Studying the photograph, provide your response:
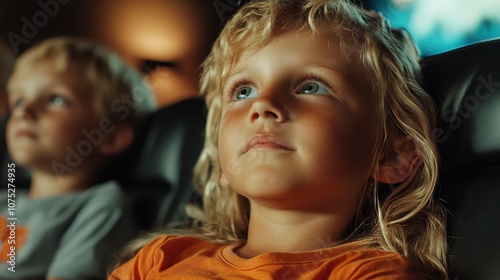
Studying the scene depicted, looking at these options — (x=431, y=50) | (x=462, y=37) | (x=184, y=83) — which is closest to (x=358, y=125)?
(x=431, y=50)

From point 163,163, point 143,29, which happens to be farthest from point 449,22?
point 143,29

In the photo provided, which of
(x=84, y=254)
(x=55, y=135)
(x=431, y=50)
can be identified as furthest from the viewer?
(x=431, y=50)

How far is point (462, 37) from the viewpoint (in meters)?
2.05

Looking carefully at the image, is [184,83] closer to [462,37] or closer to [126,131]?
[126,131]

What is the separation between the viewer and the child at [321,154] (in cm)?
99

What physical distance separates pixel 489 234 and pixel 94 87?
1305 millimetres

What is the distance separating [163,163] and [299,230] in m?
0.68

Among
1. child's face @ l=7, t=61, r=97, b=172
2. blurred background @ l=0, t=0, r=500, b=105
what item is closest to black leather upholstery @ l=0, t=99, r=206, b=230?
child's face @ l=7, t=61, r=97, b=172

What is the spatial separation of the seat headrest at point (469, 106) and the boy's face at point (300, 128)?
5.5 inches

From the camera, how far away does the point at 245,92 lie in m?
1.15

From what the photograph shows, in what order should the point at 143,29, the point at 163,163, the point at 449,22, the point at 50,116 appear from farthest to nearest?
the point at 143,29 < the point at 449,22 < the point at 50,116 < the point at 163,163

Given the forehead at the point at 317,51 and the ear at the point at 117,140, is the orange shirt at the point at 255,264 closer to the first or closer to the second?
the forehead at the point at 317,51

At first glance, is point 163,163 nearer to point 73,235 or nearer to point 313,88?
point 73,235

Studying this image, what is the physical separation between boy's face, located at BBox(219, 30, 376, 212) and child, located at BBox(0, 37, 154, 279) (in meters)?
0.75
